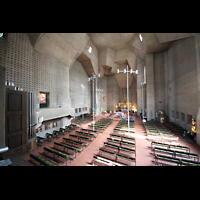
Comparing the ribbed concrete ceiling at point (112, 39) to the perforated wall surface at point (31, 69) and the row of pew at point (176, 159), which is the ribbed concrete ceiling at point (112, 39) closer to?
the perforated wall surface at point (31, 69)

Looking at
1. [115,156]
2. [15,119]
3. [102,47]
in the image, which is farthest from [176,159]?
[102,47]

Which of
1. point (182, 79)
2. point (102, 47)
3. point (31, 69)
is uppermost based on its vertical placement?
point (102, 47)

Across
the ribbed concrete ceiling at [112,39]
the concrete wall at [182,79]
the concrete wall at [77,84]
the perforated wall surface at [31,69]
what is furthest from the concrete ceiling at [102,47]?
the concrete wall at [77,84]

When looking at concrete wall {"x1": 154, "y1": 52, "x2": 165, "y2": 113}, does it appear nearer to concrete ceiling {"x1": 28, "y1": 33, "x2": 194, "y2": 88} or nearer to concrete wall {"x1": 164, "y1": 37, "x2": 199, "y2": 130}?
concrete wall {"x1": 164, "y1": 37, "x2": 199, "y2": 130}

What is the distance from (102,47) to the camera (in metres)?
24.7

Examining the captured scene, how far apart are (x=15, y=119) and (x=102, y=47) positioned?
24.3 meters

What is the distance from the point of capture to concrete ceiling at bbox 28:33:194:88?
1210cm

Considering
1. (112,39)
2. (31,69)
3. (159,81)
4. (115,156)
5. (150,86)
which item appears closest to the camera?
(115,156)

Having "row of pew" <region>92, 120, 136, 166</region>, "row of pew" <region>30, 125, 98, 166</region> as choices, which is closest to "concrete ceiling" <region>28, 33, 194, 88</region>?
"row of pew" <region>30, 125, 98, 166</region>

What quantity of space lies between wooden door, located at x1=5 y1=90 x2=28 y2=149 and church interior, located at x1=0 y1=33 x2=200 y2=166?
0.17ft

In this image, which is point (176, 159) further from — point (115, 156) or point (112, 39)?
point (112, 39)

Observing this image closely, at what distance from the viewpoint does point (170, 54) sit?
15328 millimetres

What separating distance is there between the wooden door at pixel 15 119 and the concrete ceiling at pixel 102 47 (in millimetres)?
7711
